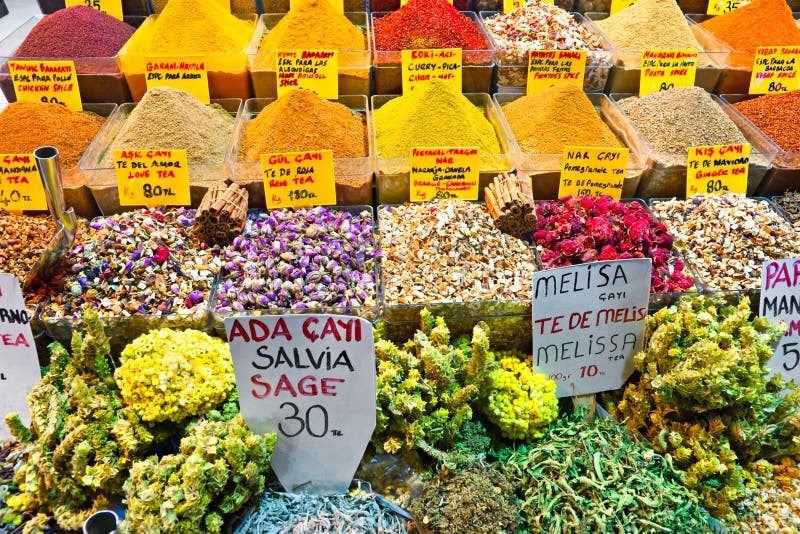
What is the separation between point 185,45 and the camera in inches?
91.7

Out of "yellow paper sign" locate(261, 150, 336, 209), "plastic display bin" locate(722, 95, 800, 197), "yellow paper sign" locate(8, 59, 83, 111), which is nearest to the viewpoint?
"yellow paper sign" locate(261, 150, 336, 209)

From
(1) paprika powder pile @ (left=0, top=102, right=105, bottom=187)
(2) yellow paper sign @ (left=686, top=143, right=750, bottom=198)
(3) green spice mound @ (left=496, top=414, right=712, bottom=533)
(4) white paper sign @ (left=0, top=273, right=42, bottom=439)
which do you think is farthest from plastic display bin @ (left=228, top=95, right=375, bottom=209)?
(2) yellow paper sign @ (left=686, top=143, right=750, bottom=198)

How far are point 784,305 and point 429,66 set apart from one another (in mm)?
1490

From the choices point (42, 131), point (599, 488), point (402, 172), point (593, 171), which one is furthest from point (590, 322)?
point (42, 131)

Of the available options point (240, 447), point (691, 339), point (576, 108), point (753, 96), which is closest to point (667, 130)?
point (576, 108)

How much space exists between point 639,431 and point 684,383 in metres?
0.24

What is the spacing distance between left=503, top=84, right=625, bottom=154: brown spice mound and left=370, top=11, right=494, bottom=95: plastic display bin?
10.5 inches

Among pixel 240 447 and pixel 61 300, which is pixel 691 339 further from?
pixel 61 300

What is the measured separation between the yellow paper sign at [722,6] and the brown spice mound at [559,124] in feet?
4.08

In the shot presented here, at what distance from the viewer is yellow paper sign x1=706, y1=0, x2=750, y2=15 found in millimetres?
2863

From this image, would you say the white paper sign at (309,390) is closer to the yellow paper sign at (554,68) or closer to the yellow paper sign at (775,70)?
the yellow paper sign at (554,68)

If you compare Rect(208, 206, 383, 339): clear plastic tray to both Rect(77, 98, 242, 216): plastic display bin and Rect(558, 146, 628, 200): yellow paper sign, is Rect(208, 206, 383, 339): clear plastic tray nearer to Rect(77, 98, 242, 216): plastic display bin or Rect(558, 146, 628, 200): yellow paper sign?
Rect(77, 98, 242, 216): plastic display bin

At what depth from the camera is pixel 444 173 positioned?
1916 millimetres

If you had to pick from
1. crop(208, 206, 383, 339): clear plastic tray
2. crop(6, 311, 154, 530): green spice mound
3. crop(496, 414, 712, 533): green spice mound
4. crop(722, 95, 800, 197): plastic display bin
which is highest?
crop(722, 95, 800, 197): plastic display bin
